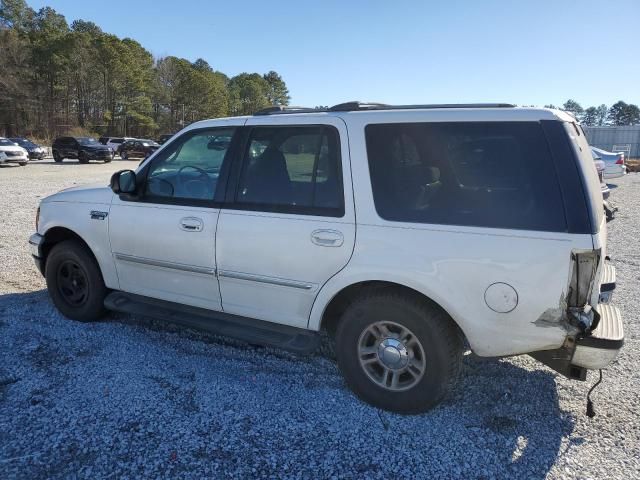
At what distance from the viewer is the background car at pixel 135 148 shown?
3812cm

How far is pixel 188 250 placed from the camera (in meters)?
3.69

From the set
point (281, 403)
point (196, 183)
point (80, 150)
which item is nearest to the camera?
point (281, 403)

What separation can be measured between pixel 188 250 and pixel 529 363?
2839mm

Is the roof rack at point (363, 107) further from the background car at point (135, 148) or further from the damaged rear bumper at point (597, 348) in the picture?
the background car at point (135, 148)

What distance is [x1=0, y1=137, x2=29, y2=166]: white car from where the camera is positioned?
26.8 metres

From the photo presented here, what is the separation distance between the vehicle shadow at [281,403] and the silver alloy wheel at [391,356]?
24 centimetres

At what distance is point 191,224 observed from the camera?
3.64 metres

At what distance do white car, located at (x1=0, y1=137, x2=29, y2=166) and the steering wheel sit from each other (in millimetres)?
28469

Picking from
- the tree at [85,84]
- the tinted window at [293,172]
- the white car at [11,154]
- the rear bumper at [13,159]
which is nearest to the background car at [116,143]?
the white car at [11,154]

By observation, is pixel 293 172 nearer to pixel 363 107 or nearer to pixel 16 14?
pixel 363 107

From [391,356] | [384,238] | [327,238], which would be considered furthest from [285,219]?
[391,356]

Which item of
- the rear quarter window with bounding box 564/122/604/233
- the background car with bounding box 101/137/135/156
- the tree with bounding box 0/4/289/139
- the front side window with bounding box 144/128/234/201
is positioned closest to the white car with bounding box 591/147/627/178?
the rear quarter window with bounding box 564/122/604/233

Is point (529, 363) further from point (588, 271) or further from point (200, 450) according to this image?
point (200, 450)

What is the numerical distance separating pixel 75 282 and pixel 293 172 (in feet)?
8.44
